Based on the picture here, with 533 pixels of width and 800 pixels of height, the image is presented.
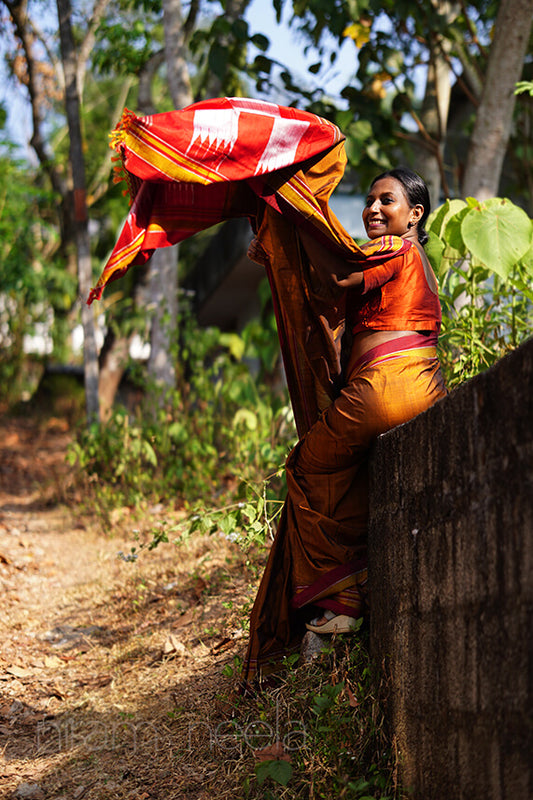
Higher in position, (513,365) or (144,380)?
(144,380)

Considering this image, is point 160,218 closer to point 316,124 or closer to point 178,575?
point 316,124

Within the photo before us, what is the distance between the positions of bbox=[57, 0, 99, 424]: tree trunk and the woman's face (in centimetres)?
439

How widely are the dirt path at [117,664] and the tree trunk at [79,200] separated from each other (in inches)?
64.8

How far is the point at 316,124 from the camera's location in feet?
8.08

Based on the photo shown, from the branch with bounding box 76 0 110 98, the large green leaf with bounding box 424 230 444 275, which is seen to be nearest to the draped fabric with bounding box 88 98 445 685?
the large green leaf with bounding box 424 230 444 275

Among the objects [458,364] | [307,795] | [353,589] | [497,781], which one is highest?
[458,364]

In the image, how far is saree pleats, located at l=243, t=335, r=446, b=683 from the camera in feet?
7.87

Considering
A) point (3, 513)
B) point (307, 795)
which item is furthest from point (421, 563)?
point (3, 513)

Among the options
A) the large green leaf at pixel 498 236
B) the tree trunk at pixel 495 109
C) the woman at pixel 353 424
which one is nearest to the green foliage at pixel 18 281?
the tree trunk at pixel 495 109

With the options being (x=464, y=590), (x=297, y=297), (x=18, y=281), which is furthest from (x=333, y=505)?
(x=18, y=281)

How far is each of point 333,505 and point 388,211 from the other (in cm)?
100

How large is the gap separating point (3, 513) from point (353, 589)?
4693mm

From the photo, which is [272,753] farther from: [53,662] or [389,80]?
[389,80]

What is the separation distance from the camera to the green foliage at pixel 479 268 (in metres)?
2.81
